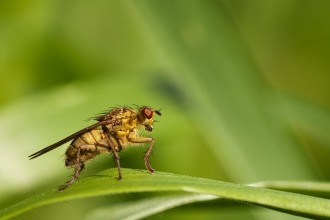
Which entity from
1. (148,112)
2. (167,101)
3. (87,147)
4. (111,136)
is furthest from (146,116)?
(167,101)

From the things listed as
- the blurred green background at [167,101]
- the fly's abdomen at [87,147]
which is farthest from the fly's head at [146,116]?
the fly's abdomen at [87,147]

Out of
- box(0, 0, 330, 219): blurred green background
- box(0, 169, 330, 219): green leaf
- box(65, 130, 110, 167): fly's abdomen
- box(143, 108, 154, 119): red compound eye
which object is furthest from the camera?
box(0, 0, 330, 219): blurred green background

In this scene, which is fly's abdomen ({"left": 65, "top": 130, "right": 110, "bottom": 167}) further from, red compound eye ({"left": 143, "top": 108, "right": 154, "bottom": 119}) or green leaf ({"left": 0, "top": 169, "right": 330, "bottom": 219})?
green leaf ({"left": 0, "top": 169, "right": 330, "bottom": 219})

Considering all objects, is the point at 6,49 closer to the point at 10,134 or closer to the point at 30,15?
the point at 30,15

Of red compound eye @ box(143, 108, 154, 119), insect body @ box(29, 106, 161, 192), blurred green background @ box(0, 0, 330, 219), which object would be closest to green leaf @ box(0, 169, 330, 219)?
insect body @ box(29, 106, 161, 192)

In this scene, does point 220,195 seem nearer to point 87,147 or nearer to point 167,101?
point 87,147

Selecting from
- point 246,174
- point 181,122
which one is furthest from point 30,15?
point 246,174
